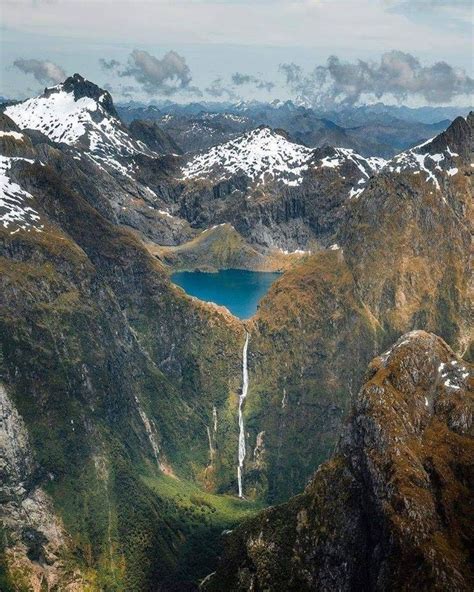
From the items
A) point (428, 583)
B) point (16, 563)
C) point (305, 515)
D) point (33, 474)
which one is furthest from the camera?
point (33, 474)

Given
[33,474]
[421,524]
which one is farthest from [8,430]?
[421,524]

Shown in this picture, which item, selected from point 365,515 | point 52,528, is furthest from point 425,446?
point 52,528

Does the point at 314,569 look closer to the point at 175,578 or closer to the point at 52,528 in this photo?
the point at 175,578

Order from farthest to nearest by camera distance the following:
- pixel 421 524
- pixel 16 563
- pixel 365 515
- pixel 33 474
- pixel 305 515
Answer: pixel 33 474
pixel 16 563
pixel 305 515
pixel 365 515
pixel 421 524

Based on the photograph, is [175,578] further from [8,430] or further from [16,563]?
[8,430]

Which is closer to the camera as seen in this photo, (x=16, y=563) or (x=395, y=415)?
(x=395, y=415)

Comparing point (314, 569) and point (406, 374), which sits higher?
point (406, 374)

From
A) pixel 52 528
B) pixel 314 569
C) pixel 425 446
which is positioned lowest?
pixel 52 528
